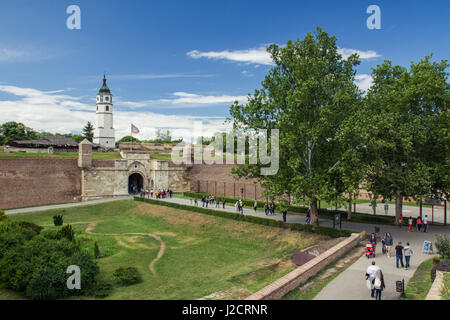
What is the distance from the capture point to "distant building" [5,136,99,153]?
157 ft

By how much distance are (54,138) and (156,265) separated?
1879 inches

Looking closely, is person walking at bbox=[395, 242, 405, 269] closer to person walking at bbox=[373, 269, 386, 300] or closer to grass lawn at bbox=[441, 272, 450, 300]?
grass lawn at bbox=[441, 272, 450, 300]

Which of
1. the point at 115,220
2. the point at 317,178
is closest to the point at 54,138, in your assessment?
the point at 115,220

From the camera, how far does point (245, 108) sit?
71.8 feet

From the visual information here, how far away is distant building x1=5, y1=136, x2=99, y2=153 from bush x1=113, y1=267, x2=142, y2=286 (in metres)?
38.5

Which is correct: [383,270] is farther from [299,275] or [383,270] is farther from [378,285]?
[299,275]

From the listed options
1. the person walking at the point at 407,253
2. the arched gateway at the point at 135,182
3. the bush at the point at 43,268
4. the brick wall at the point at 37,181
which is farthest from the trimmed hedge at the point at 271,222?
the arched gateway at the point at 135,182

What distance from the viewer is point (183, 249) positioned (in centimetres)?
2045

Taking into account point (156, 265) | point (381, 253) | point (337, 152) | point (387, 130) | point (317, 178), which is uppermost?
point (387, 130)

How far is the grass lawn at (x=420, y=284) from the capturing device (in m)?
10.1

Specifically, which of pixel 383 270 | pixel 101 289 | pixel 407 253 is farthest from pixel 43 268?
pixel 407 253

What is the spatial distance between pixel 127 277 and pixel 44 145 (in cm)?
4424
